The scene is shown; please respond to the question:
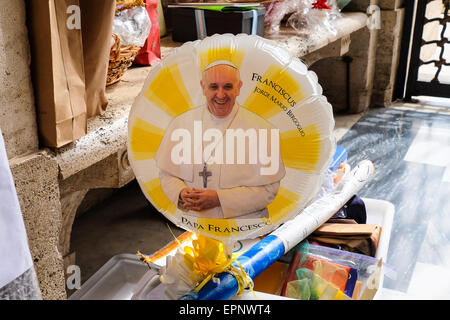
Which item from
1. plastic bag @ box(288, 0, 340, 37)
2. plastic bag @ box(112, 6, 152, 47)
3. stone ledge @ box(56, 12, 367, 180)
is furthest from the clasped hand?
plastic bag @ box(288, 0, 340, 37)

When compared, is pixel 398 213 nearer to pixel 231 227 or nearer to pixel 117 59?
pixel 117 59

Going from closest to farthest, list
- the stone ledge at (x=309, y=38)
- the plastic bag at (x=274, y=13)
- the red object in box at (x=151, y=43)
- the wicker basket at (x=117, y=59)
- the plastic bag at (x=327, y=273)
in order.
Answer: the plastic bag at (x=327, y=273)
the wicker basket at (x=117, y=59)
the red object in box at (x=151, y=43)
the stone ledge at (x=309, y=38)
the plastic bag at (x=274, y=13)

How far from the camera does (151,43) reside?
202 centimetres

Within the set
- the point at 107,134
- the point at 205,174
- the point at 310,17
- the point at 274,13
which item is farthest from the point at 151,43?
the point at 310,17

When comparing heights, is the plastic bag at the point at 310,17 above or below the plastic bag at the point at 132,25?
below

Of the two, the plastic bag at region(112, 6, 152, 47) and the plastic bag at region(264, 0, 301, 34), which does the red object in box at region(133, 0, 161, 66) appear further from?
the plastic bag at region(264, 0, 301, 34)

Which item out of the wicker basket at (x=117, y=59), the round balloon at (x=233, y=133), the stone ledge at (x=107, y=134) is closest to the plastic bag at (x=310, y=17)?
the stone ledge at (x=107, y=134)

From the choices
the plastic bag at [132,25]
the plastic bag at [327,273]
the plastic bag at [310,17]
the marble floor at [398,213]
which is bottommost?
the marble floor at [398,213]

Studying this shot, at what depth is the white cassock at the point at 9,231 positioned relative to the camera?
91 centimetres

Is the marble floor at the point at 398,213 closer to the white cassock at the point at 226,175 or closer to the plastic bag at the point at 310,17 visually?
the plastic bag at the point at 310,17

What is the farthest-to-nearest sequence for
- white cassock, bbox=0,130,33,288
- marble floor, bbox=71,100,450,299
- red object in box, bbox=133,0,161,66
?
marble floor, bbox=71,100,450,299 → red object in box, bbox=133,0,161,66 → white cassock, bbox=0,130,33,288

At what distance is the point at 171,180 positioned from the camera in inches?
39.1

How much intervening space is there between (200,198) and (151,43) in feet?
3.93

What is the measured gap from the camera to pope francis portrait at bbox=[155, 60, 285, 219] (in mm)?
941
